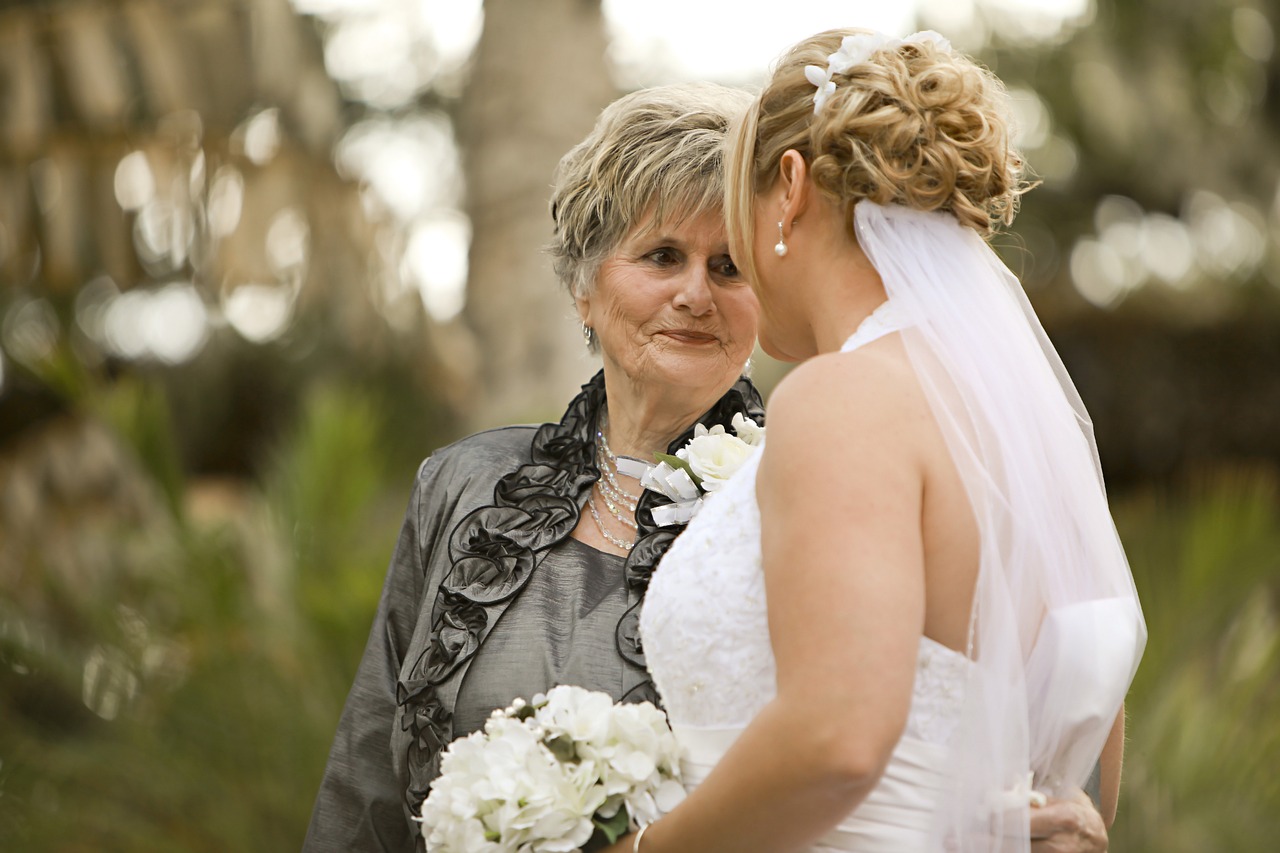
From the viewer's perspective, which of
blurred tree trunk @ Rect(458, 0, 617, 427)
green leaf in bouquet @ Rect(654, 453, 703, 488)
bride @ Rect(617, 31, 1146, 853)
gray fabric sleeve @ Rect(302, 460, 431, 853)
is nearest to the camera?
bride @ Rect(617, 31, 1146, 853)

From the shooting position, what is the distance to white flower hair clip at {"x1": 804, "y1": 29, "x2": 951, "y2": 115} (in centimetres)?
194

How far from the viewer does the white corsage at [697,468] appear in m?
2.37

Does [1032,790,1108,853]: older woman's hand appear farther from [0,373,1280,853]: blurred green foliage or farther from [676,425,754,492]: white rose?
[0,373,1280,853]: blurred green foliage

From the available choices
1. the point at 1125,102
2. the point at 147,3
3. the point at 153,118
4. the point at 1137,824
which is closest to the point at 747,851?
the point at 1137,824

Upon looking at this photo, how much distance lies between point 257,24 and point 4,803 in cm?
370

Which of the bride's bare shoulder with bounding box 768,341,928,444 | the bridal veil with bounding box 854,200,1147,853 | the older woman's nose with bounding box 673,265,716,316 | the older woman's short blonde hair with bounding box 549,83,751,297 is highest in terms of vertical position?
the older woman's short blonde hair with bounding box 549,83,751,297

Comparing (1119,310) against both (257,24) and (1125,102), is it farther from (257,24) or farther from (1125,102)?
(257,24)

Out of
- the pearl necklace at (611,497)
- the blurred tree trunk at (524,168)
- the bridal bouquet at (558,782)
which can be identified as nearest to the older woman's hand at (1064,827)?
the bridal bouquet at (558,782)

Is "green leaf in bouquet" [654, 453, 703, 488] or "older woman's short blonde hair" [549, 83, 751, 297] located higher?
"older woman's short blonde hair" [549, 83, 751, 297]

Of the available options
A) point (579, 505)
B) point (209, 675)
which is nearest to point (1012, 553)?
point (579, 505)

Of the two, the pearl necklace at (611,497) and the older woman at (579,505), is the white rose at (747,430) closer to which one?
the older woman at (579,505)

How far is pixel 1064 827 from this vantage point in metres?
1.89

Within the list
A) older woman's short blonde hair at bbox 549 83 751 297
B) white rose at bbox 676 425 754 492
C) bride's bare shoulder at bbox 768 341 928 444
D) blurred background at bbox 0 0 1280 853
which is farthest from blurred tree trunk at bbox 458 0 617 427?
bride's bare shoulder at bbox 768 341 928 444

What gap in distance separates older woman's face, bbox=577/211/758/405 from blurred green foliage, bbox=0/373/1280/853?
2066mm
